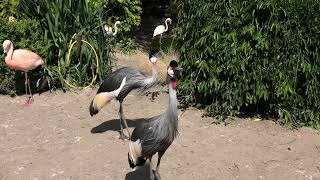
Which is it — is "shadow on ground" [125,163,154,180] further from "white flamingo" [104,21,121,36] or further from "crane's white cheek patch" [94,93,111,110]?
"white flamingo" [104,21,121,36]

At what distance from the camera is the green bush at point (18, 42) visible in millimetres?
8273

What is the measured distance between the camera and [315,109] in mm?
7008

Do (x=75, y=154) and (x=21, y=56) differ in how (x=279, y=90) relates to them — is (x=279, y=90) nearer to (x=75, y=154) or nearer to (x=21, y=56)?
(x=75, y=154)

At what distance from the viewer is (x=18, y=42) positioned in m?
8.33

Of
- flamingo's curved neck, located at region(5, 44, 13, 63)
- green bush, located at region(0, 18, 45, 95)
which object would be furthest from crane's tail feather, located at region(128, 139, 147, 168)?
green bush, located at region(0, 18, 45, 95)

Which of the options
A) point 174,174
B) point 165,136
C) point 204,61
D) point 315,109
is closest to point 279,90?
point 315,109

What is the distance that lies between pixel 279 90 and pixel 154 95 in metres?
2.27

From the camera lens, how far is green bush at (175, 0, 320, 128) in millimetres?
6672

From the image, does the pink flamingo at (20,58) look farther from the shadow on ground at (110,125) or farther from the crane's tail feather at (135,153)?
the crane's tail feather at (135,153)

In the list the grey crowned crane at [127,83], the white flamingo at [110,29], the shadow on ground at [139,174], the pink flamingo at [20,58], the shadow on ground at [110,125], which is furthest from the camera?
the white flamingo at [110,29]

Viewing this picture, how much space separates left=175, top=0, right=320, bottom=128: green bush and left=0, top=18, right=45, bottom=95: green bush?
8.49 feet

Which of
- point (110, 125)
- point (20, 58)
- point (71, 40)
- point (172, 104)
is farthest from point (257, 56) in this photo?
point (20, 58)

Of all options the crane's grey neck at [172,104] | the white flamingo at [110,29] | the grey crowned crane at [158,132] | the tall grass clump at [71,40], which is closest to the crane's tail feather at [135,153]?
the grey crowned crane at [158,132]

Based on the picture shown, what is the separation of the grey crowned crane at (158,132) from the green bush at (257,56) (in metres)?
2.20
